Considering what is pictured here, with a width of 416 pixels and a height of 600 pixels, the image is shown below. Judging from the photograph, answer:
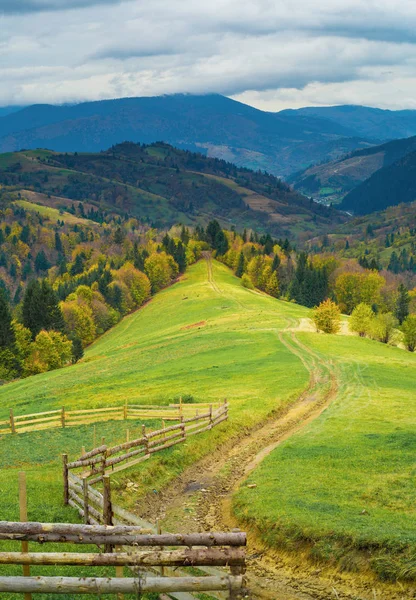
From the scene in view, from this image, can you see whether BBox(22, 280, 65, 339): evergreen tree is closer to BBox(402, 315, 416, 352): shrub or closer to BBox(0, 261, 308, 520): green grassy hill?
BBox(0, 261, 308, 520): green grassy hill

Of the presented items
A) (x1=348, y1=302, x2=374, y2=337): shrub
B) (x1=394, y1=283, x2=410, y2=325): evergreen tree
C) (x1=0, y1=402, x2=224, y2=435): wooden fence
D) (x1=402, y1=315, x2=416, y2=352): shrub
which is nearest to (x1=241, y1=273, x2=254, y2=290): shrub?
(x1=394, y1=283, x2=410, y2=325): evergreen tree

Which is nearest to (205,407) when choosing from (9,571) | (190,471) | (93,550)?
(190,471)

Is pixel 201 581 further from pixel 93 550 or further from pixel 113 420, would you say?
pixel 113 420

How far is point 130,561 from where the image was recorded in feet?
43.7

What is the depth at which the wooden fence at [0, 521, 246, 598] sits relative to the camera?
12.8 meters

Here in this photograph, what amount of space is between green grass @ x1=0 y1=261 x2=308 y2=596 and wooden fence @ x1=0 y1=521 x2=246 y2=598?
3.87 meters

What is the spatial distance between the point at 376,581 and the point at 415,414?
25594 millimetres

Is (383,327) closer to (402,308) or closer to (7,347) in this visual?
(402,308)

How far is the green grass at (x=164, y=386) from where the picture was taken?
29.8m

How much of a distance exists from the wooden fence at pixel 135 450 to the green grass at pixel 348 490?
18.6ft

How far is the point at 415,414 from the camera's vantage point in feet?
139

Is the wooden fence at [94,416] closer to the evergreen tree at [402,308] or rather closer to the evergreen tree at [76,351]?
the evergreen tree at [76,351]

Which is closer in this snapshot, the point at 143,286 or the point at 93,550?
the point at 93,550

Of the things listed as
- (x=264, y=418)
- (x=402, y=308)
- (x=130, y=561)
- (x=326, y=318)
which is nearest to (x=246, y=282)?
(x=402, y=308)
